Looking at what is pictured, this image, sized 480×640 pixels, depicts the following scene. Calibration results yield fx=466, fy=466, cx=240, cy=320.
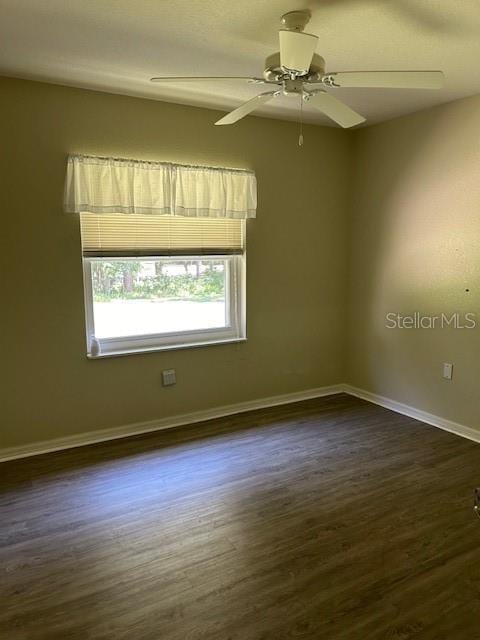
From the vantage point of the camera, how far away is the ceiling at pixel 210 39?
1987mm

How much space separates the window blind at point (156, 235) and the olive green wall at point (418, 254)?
48.8 inches

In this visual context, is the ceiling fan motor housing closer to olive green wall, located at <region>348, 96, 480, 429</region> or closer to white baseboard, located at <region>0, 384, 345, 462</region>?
olive green wall, located at <region>348, 96, 480, 429</region>

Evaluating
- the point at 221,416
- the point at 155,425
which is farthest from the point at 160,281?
the point at 221,416

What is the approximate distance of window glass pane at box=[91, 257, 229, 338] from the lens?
11.1 ft

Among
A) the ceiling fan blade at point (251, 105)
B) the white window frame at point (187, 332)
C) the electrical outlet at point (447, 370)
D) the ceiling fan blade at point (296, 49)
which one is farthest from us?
the electrical outlet at point (447, 370)

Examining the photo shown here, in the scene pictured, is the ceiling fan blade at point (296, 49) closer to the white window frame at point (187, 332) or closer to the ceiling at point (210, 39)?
the ceiling at point (210, 39)

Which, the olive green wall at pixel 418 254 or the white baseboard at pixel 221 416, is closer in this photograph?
the white baseboard at pixel 221 416

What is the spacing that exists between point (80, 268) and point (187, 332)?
0.97 meters

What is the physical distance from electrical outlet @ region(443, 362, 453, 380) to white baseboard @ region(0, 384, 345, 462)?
1.13m

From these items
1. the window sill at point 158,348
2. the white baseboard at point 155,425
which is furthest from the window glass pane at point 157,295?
the white baseboard at point 155,425

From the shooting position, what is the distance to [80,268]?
3209 mm

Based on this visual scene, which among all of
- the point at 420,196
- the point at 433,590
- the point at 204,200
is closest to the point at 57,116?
the point at 204,200

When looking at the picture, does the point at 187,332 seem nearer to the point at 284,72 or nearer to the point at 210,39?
the point at 210,39

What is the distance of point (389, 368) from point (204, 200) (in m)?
2.13
